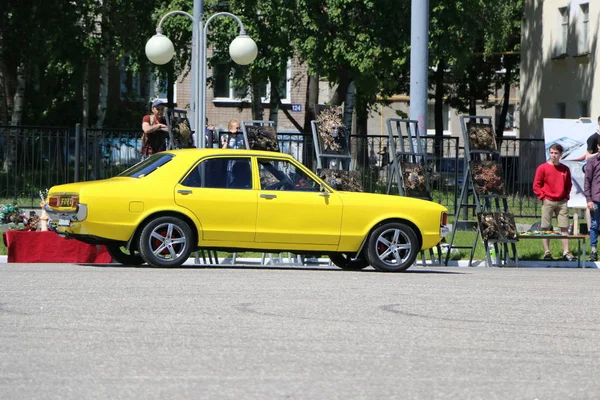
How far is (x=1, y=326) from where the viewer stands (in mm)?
10008

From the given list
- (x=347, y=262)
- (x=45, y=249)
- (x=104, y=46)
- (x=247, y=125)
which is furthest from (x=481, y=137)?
(x=104, y=46)

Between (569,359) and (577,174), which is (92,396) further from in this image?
(577,174)

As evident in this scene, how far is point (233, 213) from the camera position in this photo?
16.6 m

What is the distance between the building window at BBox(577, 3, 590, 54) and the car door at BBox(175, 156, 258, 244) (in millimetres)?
28754

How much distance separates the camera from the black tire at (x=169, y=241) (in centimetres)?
1622

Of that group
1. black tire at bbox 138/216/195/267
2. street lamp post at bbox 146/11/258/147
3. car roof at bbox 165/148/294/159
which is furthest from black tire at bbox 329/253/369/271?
street lamp post at bbox 146/11/258/147

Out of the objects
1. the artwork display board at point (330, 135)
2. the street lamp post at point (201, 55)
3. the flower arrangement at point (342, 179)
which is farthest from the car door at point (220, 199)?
the street lamp post at point (201, 55)

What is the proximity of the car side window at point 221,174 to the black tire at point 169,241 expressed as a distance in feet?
1.92

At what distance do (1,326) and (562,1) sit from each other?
38272 millimetres

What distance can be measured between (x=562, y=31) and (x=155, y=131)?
2697cm

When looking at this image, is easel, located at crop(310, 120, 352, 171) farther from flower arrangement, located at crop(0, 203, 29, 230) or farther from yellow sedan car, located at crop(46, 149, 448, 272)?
flower arrangement, located at crop(0, 203, 29, 230)

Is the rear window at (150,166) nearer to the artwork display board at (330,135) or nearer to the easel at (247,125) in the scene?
the easel at (247,125)

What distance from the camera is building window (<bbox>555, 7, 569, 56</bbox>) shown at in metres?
45.8

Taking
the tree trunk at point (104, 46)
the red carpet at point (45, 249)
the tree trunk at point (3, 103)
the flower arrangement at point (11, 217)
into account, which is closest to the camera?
the red carpet at point (45, 249)
